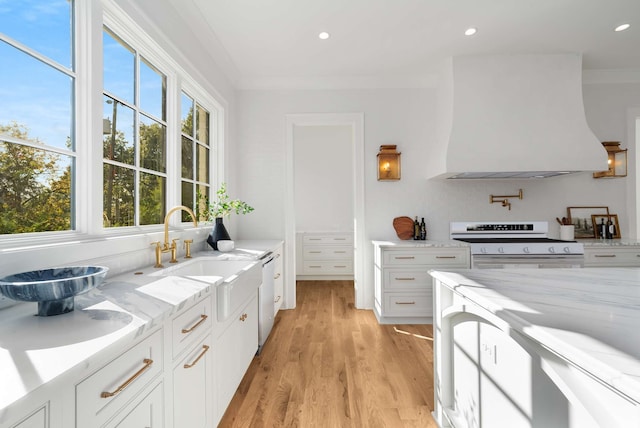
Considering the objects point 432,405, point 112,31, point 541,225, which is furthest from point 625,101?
point 112,31

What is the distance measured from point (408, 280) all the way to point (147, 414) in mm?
2597

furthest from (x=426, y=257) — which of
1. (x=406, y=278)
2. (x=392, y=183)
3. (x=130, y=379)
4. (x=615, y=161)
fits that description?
(x=130, y=379)

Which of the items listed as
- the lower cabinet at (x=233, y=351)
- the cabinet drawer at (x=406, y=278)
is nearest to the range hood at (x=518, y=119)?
the cabinet drawer at (x=406, y=278)

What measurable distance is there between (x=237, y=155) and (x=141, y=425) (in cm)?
303

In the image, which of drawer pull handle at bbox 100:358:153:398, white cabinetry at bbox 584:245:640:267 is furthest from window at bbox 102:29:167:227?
white cabinetry at bbox 584:245:640:267

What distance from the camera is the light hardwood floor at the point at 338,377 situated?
166 centimetres

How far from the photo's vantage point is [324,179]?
5.59 metres

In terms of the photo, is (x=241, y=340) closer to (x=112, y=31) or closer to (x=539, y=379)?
(x=539, y=379)

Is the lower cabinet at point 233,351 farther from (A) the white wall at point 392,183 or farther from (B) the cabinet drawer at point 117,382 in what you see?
(A) the white wall at point 392,183

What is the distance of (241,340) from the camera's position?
1831mm

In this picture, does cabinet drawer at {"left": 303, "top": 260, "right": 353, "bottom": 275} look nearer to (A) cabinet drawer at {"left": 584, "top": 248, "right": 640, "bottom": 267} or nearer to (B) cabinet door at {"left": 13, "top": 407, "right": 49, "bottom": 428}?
(A) cabinet drawer at {"left": 584, "top": 248, "right": 640, "bottom": 267}

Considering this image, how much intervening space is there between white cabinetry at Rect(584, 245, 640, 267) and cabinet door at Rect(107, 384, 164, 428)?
378cm

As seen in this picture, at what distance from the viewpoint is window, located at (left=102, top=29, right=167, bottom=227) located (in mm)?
1659

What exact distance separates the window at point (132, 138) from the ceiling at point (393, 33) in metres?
0.64
